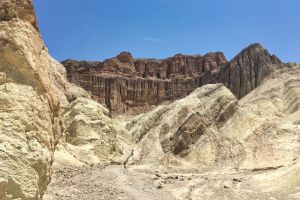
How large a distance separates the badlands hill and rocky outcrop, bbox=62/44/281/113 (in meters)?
11.1

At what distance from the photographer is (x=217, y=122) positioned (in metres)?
49.5

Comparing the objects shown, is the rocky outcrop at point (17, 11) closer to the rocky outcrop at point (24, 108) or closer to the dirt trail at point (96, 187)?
the rocky outcrop at point (24, 108)

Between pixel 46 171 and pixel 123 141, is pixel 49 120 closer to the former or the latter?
pixel 46 171

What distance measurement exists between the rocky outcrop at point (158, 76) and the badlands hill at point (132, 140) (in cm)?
1115

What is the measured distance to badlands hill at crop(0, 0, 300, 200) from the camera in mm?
8625

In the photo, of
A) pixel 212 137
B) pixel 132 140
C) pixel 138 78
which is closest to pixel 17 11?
pixel 212 137

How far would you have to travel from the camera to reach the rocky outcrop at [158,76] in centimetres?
11281

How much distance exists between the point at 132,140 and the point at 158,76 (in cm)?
10629

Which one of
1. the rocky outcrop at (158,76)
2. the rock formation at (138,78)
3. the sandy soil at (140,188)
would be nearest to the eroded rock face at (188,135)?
the sandy soil at (140,188)

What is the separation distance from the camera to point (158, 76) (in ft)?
506

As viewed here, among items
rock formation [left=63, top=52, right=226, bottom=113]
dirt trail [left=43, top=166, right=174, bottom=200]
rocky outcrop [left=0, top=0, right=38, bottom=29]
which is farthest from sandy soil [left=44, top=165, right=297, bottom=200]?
rock formation [left=63, top=52, right=226, bottom=113]

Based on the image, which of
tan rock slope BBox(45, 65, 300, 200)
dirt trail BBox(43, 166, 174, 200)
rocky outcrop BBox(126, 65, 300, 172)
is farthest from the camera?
rocky outcrop BBox(126, 65, 300, 172)

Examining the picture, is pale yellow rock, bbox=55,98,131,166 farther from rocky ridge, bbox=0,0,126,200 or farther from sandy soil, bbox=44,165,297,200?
rocky ridge, bbox=0,0,126,200

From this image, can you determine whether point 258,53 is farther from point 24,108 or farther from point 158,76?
point 24,108
